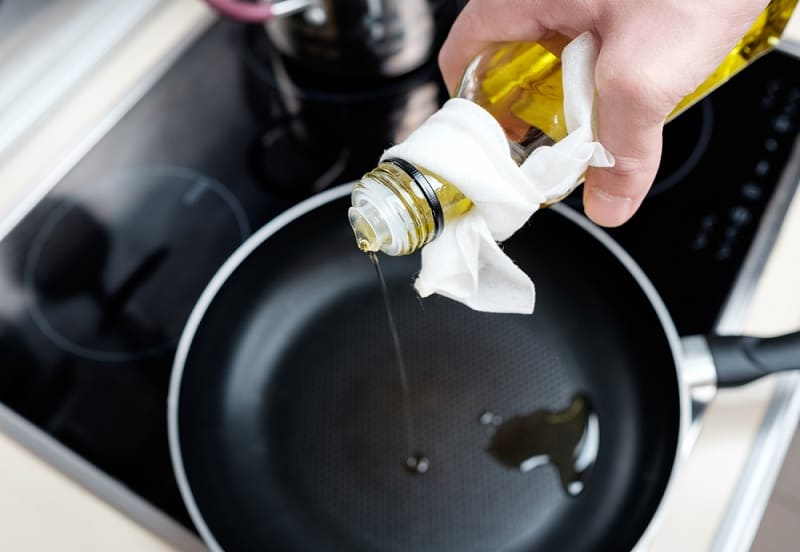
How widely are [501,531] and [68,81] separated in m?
0.61

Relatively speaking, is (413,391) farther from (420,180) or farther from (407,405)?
(420,180)

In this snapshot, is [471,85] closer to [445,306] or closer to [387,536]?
[445,306]

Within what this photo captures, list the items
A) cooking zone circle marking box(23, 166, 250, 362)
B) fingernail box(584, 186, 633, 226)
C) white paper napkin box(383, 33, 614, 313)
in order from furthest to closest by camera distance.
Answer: cooking zone circle marking box(23, 166, 250, 362)
fingernail box(584, 186, 633, 226)
white paper napkin box(383, 33, 614, 313)

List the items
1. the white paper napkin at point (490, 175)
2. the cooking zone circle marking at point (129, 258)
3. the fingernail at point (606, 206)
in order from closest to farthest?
the white paper napkin at point (490, 175), the fingernail at point (606, 206), the cooking zone circle marking at point (129, 258)

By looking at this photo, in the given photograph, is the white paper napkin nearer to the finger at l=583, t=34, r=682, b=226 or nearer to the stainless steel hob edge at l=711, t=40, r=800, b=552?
the finger at l=583, t=34, r=682, b=226

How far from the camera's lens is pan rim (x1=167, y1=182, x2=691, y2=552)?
0.52 meters

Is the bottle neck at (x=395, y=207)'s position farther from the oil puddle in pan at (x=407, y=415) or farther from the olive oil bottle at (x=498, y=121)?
the oil puddle in pan at (x=407, y=415)

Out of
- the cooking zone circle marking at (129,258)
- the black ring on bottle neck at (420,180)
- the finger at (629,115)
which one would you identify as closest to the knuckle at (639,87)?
the finger at (629,115)

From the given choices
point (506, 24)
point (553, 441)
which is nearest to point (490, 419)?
point (553, 441)

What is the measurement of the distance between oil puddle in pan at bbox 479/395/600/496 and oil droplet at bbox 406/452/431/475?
0.05 m

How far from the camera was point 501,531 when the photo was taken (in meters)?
0.59

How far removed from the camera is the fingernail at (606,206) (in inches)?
20.9

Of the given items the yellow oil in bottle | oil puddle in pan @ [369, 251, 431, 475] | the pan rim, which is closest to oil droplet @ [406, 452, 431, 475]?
oil puddle in pan @ [369, 251, 431, 475]

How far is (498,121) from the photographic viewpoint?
1.70ft
